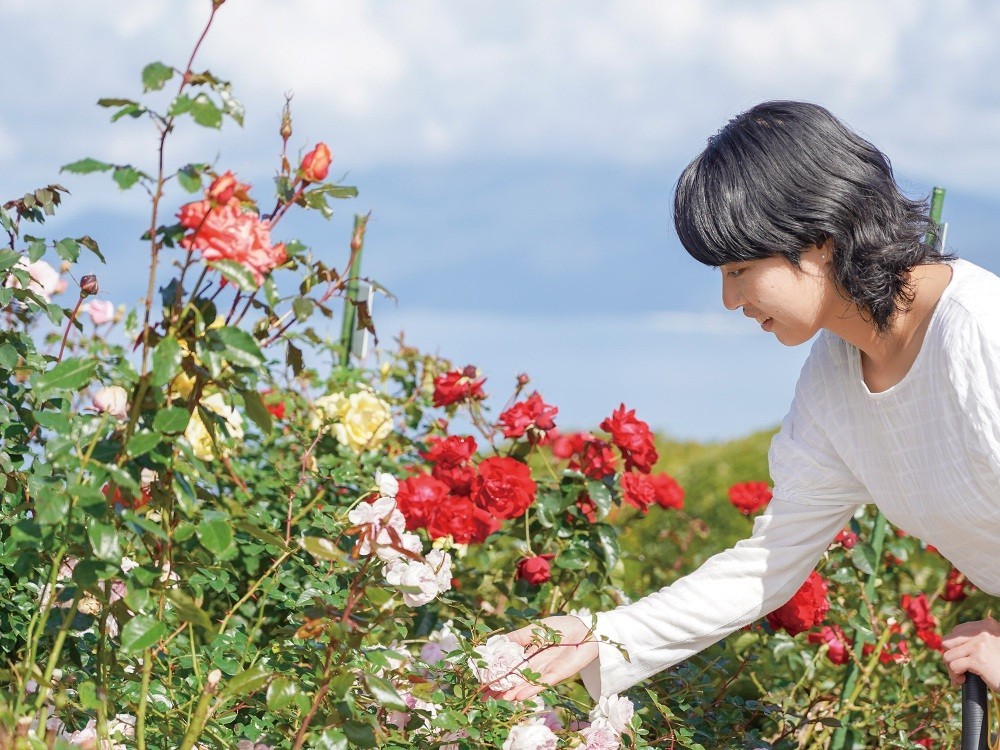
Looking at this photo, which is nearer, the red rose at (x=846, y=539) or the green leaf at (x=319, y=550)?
the green leaf at (x=319, y=550)

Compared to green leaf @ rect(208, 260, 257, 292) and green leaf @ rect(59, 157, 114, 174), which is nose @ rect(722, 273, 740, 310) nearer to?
green leaf @ rect(208, 260, 257, 292)

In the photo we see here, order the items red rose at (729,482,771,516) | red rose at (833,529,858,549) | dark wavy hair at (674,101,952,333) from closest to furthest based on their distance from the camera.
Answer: dark wavy hair at (674,101,952,333), red rose at (833,529,858,549), red rose at (729,482,771,516)

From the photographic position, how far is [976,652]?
1987 millimetres

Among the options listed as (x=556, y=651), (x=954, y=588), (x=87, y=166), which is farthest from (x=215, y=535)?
(x=954, y=588)

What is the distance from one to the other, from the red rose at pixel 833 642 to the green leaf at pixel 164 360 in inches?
80.2

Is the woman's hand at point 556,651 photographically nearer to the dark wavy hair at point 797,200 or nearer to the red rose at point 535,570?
the red rose at point 535,570

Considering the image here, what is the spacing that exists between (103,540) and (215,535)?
14 cm

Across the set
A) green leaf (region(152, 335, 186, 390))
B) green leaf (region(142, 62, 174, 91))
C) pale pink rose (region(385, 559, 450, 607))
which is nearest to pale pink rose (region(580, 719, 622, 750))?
pale pink rose (region(385, 559, 450, 607))

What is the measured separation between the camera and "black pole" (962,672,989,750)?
6.45 feet

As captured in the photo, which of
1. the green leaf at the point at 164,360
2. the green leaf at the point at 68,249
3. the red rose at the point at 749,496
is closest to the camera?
the green leaf at the point at 164,360

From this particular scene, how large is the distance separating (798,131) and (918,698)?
5.31 feet

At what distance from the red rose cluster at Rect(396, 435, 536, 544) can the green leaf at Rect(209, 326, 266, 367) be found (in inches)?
38.5

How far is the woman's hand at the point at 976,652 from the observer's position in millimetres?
1973

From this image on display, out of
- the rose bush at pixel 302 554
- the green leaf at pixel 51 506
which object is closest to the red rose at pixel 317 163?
the rose bush at pixel 302 554
